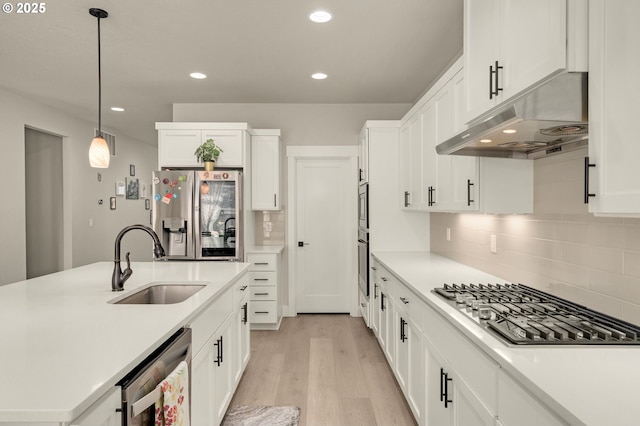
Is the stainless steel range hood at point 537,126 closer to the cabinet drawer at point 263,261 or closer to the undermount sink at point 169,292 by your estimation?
the undermount sink at point 169,292

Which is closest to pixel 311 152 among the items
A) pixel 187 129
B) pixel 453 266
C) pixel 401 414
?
pixel 187 129

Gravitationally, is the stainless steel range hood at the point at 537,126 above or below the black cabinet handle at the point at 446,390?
above

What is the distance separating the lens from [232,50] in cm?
336

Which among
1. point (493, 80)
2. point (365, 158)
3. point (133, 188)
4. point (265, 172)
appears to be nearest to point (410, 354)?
point (493, 80)

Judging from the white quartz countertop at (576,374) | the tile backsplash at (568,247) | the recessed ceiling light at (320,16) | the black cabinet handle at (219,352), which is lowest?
the black cabinet handle at (219,352)

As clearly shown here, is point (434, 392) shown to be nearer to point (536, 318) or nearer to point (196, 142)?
point (536, 318)

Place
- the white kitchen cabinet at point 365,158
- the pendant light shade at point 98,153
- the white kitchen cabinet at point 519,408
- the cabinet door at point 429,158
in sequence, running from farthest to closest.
Result: the white kitchen cabinet at point 365,158 < the cabinet door at point 429,158 < the pendant light shade at point 98,153 < the white kitchen cabinet at point 519,408

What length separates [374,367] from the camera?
3.38 meters

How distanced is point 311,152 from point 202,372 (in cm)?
345

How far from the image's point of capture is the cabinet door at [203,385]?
1778 mm

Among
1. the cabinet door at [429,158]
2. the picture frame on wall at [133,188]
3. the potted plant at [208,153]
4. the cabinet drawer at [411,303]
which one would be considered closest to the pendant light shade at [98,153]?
the potted plant at [208,153]

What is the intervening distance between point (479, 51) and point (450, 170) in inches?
39.3

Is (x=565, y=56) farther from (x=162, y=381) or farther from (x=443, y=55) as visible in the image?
(x=443, y=55)

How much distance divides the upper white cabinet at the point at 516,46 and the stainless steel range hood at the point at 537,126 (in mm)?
75
